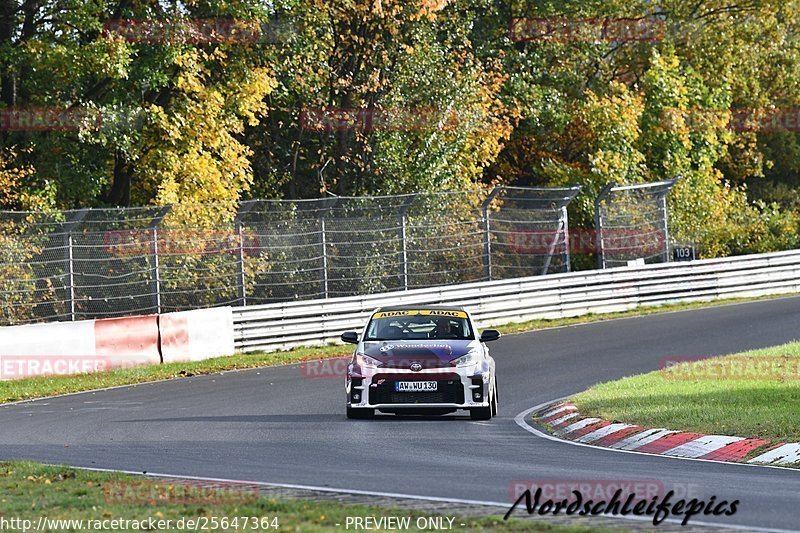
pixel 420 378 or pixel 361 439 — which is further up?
pixel 420 378

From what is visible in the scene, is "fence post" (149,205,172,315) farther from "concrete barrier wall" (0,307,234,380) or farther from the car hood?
the car hood

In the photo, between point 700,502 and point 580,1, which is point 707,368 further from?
point 580,1

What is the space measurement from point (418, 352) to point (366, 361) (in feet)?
2.08

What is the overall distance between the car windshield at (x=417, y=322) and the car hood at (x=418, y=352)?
1.24 feet

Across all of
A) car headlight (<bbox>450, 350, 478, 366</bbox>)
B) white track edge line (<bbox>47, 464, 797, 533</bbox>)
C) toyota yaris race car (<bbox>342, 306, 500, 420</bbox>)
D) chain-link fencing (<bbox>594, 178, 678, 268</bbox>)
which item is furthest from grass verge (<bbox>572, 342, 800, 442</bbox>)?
chain-link fencing (<bbox>594, 178, 678, 268</bbox>)

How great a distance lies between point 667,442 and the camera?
13547 mm

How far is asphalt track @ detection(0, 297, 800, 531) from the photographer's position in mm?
10672

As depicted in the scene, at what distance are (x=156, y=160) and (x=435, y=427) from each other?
15562 millimetres

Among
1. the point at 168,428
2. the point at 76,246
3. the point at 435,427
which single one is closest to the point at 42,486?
the point at 168,428

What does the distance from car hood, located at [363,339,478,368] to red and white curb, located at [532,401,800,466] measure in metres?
1.32

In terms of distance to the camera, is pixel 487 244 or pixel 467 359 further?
pixel 487 244

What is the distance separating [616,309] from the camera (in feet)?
106

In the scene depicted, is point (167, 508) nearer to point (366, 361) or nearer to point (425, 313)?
point (366, 361)

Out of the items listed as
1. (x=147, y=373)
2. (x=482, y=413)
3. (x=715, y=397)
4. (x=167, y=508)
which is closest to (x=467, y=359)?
(x=482, y=413)
